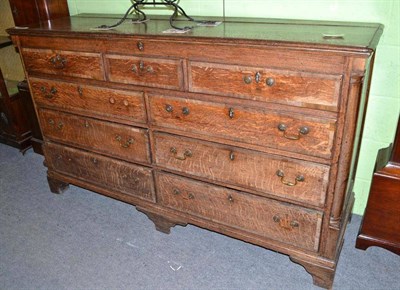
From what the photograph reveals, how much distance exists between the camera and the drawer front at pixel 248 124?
1.45 metres

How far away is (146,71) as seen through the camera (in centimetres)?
171

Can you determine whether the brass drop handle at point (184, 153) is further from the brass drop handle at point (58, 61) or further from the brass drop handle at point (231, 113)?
the brass drop handle at point (58, 61)

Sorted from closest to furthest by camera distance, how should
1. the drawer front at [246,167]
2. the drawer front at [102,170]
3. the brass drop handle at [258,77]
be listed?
the brass drop handle at [258,77]
the drawer front at [246,167]
the drawer front at [102,170]

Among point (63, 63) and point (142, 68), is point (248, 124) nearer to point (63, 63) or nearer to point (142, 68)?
point (142, 68)

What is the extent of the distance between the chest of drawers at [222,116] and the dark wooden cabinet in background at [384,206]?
0.17 m

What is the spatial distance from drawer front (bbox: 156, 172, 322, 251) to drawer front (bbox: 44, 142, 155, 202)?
11cm

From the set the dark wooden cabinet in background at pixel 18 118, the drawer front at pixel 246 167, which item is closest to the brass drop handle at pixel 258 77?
the drawer front at pixel 246 167

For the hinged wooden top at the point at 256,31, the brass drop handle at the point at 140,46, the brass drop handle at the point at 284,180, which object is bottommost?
the brass drop handle at the point at 284,180

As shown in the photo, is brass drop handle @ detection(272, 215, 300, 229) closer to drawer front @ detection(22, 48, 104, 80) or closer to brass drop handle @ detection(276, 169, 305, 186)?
brass drop handle @ detection(276, 169, 305, 186)

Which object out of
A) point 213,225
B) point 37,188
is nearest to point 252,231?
point 213,225

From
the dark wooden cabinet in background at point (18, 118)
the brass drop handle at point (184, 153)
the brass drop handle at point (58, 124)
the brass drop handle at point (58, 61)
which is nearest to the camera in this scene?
the brass drop handle at point (184, 153)

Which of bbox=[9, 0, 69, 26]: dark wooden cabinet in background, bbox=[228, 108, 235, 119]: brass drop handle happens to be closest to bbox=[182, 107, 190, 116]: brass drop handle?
bbox=[228, 108, 235, 119]: brass drop handle

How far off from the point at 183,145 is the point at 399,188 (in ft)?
3.41

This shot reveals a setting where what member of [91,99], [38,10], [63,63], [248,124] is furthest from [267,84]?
[38,10]
